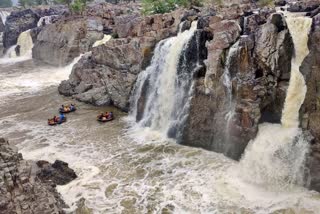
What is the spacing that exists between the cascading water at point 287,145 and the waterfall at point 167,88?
226 inches

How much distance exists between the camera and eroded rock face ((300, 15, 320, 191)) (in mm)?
17109

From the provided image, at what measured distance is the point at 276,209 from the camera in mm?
16000

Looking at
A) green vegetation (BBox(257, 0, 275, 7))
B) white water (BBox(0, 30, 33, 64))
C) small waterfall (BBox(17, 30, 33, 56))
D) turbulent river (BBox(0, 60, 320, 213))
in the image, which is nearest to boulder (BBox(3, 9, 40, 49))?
white water (BBox(0, 30, 33, 64))

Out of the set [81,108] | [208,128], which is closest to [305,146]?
[208,128]

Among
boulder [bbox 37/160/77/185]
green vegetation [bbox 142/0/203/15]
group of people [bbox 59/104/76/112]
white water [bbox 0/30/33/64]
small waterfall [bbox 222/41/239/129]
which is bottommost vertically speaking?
boulder [bbox 37/160/77/185]

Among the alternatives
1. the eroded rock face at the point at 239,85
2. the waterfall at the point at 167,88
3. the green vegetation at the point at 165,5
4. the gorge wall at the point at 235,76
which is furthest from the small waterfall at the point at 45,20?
the eroded rock face at the point at 239,85

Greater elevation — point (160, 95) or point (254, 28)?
point (254, 28)

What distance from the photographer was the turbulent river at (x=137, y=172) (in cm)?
1667

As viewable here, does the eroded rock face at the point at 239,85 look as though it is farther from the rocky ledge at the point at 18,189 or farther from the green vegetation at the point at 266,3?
the green vegetation at the point at 266,3

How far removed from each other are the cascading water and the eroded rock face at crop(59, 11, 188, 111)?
11833 mm

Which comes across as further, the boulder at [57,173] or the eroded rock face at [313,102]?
the boulder at [57,173]

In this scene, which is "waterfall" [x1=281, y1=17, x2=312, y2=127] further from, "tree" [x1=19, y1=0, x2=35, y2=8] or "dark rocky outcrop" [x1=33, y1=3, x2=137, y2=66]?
"tree" [x1=19, y1=0, x2=35, y2=8]

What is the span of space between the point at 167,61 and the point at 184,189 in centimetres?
1106

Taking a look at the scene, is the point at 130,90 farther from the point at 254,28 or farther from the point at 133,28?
Answer: the point at 254,28
